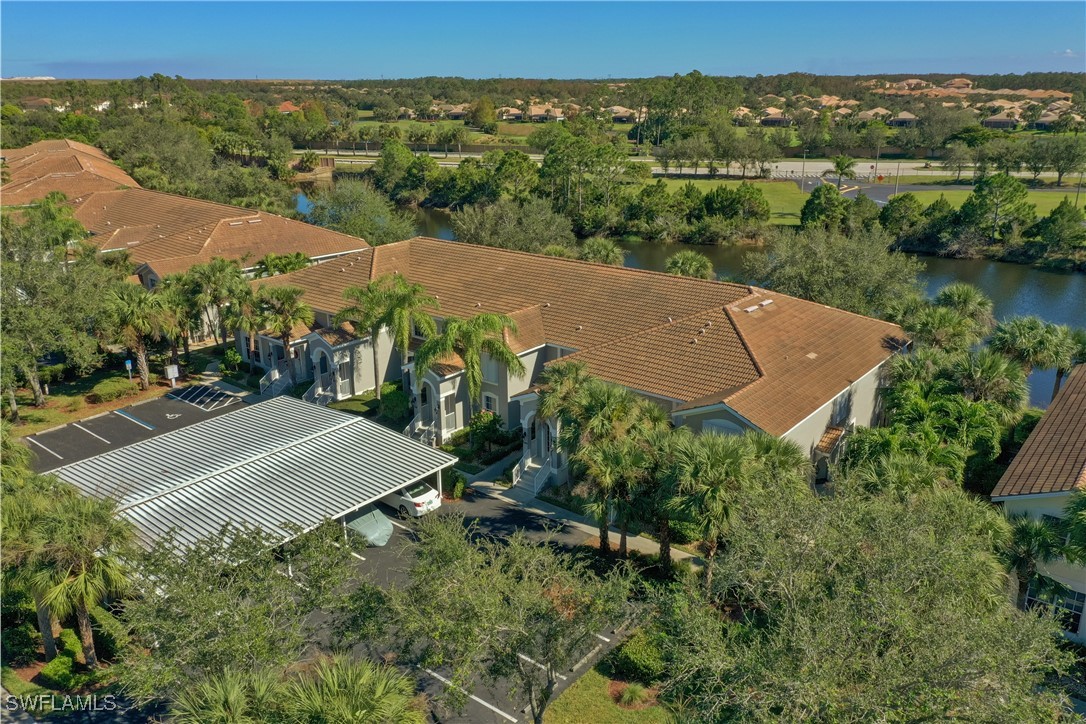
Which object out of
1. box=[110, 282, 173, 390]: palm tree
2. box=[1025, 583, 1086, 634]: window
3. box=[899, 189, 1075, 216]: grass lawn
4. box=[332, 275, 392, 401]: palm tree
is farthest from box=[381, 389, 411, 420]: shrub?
box=[899, 189, 1075, 216]: grass lawn

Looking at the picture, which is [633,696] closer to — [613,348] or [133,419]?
[613,348]

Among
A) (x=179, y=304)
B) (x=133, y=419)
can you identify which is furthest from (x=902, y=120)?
(x=133, y=419)

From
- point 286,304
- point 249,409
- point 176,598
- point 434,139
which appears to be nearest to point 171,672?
point 176,598

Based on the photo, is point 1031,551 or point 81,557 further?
point 1031,551

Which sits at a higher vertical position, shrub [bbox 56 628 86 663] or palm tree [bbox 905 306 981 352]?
palm tree [bbox 905 306 981 352]

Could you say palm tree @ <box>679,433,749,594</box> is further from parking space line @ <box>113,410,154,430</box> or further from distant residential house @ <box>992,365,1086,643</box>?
parking space line @ <box>113,410,154,430</box>
